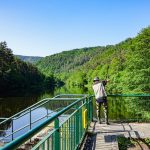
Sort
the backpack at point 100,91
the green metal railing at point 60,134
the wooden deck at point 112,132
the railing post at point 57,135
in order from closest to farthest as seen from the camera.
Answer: the green metal railing at point 60,134
the railing post at point 57,135
the wooden deck at point 112,132
the backpack at point 100,91

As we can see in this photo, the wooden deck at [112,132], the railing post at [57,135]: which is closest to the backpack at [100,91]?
the wooden deck at [112,132]

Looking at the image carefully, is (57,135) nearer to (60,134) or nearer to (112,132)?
(60,134)

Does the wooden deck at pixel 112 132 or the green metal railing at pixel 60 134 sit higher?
the green metal railing at pixel 60 134

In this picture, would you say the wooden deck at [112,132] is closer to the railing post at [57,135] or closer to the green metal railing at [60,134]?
the green metal railing at [60,134]

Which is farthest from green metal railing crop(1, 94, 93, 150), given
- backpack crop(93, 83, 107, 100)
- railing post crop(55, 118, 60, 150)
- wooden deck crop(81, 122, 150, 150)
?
backpack crop(93, 83, 107, 100)

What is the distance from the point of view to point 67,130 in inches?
271

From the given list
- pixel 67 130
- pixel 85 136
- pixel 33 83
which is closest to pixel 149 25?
pixel 85 136

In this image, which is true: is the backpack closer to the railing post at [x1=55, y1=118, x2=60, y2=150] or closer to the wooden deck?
the wooden deck

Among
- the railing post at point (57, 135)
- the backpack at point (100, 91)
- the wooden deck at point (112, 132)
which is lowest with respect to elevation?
the wooden deck at point (112, 132)

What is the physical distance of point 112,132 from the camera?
1117 cm

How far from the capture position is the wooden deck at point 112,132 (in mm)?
9180

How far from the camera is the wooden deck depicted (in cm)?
918

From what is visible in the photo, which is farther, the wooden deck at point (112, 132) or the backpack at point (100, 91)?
the backpack at point (100, 91)

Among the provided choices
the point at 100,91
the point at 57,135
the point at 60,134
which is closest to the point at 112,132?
the point at 100,91
